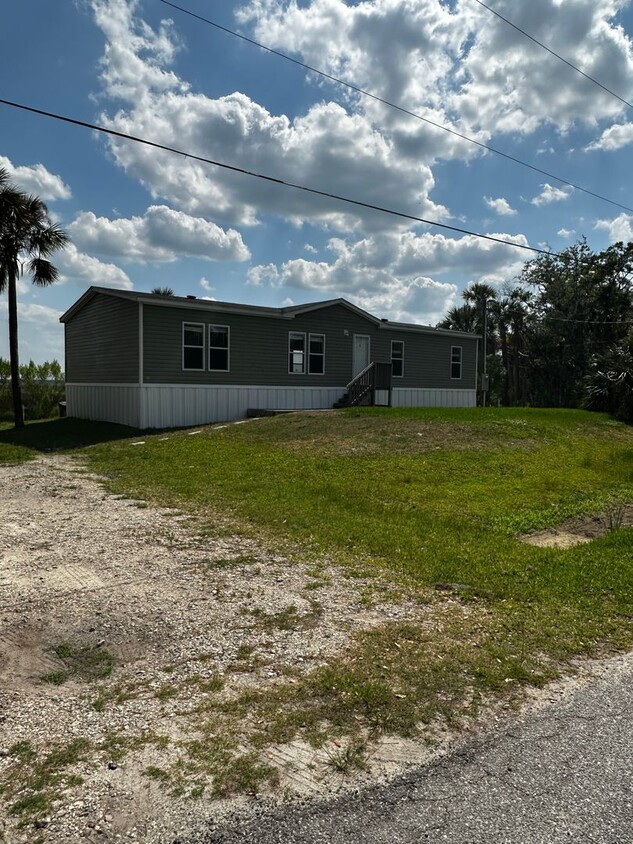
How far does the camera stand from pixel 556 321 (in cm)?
3428

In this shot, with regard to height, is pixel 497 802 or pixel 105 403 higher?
pixel 105 403

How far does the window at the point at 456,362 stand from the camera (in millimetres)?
26047

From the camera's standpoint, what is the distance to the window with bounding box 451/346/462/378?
26.0 m

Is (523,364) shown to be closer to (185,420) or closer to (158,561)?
(185,420)

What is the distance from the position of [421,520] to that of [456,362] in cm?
2026

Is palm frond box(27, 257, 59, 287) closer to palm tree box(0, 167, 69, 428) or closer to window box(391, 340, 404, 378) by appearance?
palm tree box(0, 167, 69, 428)

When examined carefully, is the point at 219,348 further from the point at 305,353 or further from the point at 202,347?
the point at 305,353

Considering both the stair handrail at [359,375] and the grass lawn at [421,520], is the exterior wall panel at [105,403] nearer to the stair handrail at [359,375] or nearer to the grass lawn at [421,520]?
the grass lawn at [421,520]

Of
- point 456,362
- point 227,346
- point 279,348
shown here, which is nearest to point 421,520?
point 227,346

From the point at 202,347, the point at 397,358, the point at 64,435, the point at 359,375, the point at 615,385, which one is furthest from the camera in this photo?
the point at 397,358

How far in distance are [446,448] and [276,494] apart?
16.3 ft

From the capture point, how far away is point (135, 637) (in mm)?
3691

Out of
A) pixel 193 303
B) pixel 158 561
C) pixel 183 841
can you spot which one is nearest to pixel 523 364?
pixel 193 303

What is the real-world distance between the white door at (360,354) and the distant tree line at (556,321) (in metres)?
11.2
